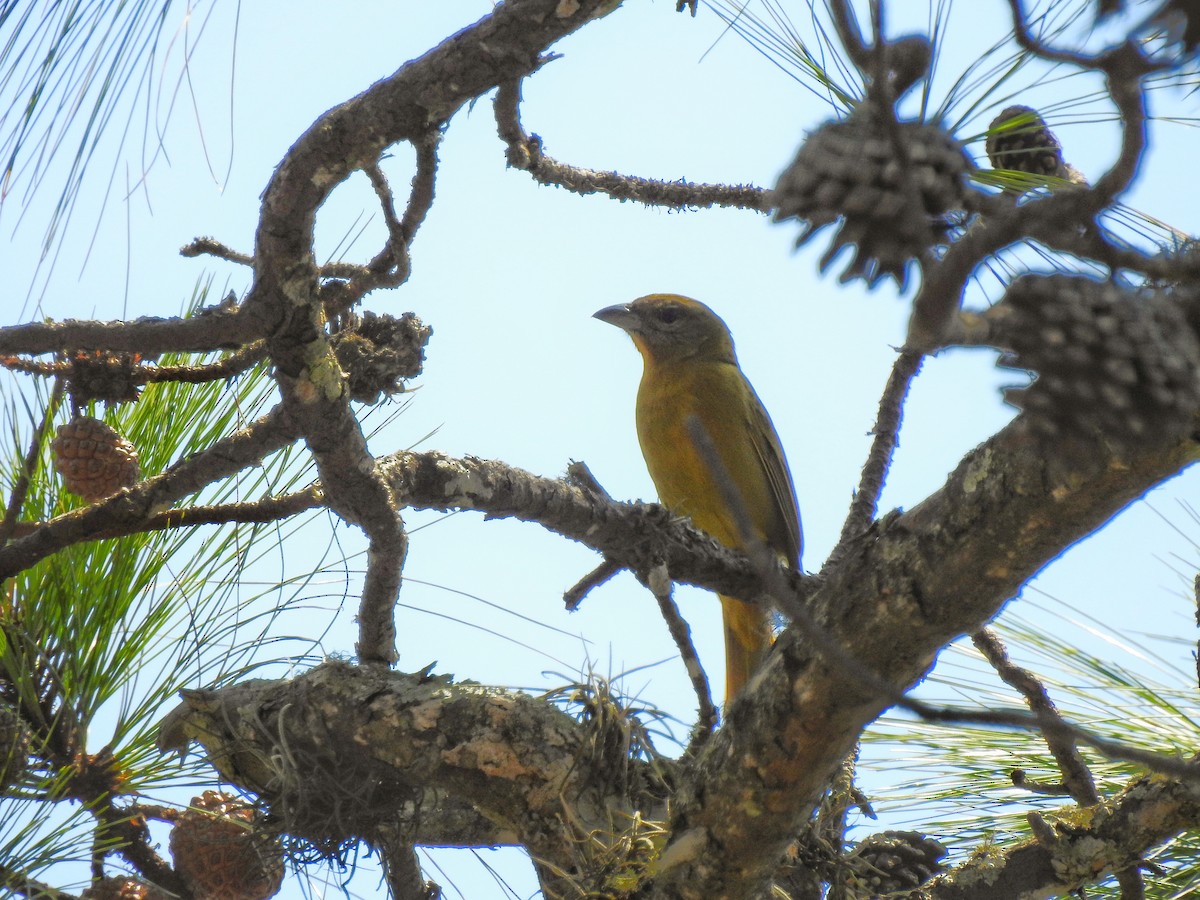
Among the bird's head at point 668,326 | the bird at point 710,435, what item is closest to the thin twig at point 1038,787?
the bird at point 710,435

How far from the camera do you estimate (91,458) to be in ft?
8.79

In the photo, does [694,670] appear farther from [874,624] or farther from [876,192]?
[876,192]

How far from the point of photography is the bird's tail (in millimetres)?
4590

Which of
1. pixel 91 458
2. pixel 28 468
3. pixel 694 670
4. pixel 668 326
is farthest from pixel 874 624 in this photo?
pixel 668 326

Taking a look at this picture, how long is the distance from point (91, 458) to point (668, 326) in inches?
129

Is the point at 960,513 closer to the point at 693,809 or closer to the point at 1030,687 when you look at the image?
the point at 693,809

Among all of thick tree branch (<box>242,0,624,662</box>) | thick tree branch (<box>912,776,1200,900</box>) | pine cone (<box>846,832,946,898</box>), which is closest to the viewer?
thick tree branch (<box>242,0,624,662</box>)

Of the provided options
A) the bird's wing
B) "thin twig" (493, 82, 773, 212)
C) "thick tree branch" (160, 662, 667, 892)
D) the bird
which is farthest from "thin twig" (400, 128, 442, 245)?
the bird's wing

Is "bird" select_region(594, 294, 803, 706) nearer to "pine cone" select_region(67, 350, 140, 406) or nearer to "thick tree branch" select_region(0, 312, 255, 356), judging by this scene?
"pine cone" select_region(67, 350, 140, 406)

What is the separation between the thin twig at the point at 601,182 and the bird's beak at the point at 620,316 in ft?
7.46

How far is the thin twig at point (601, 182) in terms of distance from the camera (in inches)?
111

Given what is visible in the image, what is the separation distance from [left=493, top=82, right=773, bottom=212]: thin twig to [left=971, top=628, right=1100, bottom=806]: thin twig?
1.27m

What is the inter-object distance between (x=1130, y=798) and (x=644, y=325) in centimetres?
357

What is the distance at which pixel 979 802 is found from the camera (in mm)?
3244
